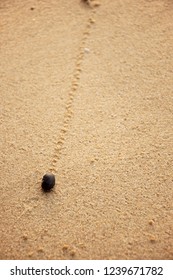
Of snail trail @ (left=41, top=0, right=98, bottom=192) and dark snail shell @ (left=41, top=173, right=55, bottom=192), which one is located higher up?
snail trail @ (left=41, top=0, right=98, bottom=192)

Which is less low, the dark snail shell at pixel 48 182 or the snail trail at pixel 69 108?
the snail trail at pixel 69 108

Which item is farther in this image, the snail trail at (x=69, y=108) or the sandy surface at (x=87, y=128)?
the snail trail at (x=69, y=108)

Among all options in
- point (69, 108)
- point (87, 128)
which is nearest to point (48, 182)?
point (87, 128)

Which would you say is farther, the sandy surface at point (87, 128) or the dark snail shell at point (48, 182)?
the dark snail shell at point (48, 182)

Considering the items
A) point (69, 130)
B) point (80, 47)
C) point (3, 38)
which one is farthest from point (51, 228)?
point (3, 38)

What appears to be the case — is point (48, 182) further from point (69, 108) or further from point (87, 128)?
point (69, 108)
